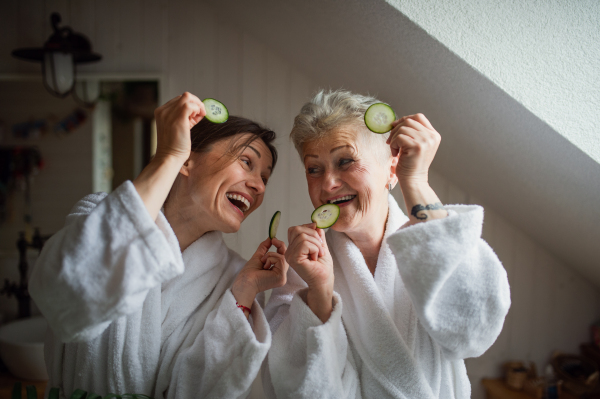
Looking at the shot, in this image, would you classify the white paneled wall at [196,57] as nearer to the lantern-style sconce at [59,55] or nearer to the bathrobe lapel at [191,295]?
the lantern-style sconce at [59,55]

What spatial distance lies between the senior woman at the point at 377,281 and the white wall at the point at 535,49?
0.29 metres

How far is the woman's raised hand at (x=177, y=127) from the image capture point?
→ 96cm

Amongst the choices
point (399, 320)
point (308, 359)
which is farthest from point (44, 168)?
point (399, 320)

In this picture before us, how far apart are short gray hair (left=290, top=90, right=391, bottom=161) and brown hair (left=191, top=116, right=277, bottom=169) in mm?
177

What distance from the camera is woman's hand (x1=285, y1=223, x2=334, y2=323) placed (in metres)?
1.07

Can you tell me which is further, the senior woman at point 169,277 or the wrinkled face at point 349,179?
the wrinkled face at point 349,179

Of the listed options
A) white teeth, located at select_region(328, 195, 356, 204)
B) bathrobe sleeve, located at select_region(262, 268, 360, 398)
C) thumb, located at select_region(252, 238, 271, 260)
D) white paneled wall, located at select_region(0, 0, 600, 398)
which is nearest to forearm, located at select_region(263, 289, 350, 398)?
bathrobe sleeve, located at select_region(262, 268, 360, 398)

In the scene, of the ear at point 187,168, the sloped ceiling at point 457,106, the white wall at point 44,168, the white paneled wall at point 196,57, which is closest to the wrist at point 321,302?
the ear at point 187,168

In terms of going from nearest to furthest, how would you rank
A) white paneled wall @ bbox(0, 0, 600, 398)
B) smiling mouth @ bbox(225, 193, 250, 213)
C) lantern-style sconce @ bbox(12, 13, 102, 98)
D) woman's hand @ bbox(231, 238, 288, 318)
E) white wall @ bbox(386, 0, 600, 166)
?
white wall @ bbox(386, 0, 600, 166) → woman's hand @ bbox(231, 238, 288, 318) → smiling mouth @ bbox(225, 193, 250, 213) → lantern-style sconce @ bbox(12, 13, 102, 98) → white paneled wall @ bbox(0, 0, 600, 398)

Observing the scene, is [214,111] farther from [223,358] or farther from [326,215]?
[223,358]

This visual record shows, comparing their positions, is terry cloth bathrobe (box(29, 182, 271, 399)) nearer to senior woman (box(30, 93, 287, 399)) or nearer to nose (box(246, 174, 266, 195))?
senior woman (box(30, 93, 287, 399))

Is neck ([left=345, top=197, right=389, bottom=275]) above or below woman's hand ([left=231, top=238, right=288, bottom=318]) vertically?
above

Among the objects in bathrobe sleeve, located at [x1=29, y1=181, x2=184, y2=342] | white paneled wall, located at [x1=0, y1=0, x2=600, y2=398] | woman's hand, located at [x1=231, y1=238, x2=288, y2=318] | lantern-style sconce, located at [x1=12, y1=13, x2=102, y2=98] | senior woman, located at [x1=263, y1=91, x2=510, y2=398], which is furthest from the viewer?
white paneled wall, located at [x1=0, y1=0, x2=600, y2=398]

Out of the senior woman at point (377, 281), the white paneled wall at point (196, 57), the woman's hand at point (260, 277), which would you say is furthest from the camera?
the white paneled wall at point (196, 57)
